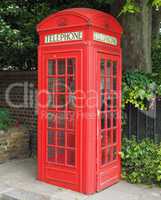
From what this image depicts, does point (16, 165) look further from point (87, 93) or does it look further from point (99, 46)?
point (99, 46)

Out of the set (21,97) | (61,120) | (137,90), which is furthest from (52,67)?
(21,97)

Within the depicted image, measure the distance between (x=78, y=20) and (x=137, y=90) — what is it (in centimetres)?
177

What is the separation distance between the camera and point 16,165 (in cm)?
726

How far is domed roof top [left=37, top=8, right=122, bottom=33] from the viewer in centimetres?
536

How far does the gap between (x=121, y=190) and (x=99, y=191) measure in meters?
0.38

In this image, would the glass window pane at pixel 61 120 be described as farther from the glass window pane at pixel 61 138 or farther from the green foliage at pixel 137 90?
the green foliage at pixel 137 90

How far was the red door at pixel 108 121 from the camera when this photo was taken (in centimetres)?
561

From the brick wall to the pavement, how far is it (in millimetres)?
2196

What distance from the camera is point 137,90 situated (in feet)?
20.8

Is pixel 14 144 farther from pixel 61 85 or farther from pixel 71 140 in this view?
pixel 61 85

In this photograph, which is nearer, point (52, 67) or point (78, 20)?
point (78, 20)

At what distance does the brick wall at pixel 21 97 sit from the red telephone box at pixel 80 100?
2.49m

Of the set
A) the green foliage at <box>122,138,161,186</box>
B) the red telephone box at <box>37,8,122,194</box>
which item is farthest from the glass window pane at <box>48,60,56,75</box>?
the green foliage at <box>122,138,161,186</box>

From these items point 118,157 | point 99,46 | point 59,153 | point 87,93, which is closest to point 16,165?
point 59,153
